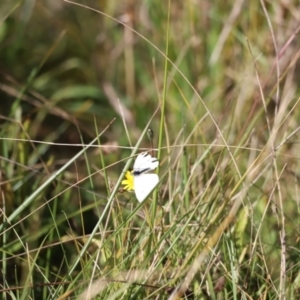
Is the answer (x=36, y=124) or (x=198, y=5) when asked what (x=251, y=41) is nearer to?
(x=198, y=5)

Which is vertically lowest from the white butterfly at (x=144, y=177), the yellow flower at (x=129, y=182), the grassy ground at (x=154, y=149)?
the grassy ground at (x=154, y=149)

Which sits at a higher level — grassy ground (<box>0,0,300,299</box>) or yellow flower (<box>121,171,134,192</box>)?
yellow flower (<box>121,171,134,192</box>)

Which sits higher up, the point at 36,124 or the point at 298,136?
the point at 298,136

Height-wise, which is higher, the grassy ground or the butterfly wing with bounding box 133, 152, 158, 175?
the butterfly wing with bounding box 133, 152, 158, 175

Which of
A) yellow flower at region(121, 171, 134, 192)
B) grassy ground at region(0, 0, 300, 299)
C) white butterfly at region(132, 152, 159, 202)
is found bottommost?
grassy ground at region(0, 0, 300, 299)

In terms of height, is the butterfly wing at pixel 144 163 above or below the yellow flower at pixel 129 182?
above

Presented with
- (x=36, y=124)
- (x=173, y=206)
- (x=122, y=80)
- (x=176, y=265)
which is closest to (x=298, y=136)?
(x=173, y=206)
